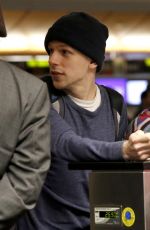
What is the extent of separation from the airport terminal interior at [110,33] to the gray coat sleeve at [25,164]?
1.38 metres

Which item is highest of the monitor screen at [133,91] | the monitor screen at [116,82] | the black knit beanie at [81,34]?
the black knit beanie at [81,34]

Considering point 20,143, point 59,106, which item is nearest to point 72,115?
point 59,106

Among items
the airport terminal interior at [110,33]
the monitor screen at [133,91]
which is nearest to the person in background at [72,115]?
the airport terminal interior at [110,33]

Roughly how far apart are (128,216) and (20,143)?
0.45 meters

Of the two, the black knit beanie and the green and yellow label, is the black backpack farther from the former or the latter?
the green and yellow label

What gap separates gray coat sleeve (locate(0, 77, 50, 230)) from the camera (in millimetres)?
1947

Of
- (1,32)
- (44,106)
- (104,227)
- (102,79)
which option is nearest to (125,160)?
(104,227)

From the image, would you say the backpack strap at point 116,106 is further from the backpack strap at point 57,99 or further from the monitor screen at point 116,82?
the monitor screen at point 116,82

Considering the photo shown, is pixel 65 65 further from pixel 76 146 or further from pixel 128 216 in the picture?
pixel 128 216

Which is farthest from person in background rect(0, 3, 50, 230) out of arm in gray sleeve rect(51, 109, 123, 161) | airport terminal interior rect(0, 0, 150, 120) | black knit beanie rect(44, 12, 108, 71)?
airport terminal interior rect(0, 0, 150, 120)

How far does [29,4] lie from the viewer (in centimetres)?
358

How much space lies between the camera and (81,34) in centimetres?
258

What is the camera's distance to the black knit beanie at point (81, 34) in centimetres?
258

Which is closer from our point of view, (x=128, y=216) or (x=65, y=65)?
(x=128, y=216)
